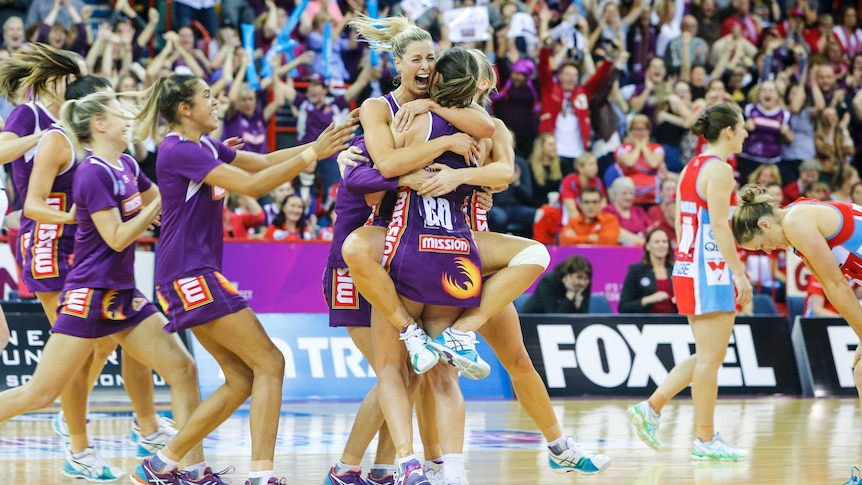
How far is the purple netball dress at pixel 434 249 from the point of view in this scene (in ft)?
17.6

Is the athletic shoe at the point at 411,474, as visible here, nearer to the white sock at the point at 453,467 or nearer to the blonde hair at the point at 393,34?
the white sock at the point at 453,467

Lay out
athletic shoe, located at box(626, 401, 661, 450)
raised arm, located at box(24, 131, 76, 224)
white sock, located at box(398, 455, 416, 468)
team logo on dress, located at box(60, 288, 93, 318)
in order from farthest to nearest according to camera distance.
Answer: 1. athletic shoe, located at box(626, 401, 661, 450)
2. raised arm, located at box(24, 131, 76, 224)
3. team logo on dress, located at box(60, 288, 93, 318)
4. white sock, located at box(398, 455, 416, 468)

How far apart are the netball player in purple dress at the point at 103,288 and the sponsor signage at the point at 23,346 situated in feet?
13.3

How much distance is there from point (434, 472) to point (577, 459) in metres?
0.79

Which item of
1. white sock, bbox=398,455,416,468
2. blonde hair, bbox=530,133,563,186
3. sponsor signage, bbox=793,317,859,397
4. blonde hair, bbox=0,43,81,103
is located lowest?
sponsor signage, bbox=793,317,859,397

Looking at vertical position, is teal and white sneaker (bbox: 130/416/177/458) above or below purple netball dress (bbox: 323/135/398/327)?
below

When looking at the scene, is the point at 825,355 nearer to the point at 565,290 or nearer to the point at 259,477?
the point at 565,290

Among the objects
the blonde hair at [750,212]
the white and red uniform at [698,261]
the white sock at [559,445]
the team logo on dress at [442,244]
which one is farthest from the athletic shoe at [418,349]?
the white and red uniform at [698,261]

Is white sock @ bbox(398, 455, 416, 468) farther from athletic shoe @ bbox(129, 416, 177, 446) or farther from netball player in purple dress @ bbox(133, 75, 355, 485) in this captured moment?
athletic shoe @ bbox(129, 416, 177, 446)

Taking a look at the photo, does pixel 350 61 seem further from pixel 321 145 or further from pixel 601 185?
pixel 321 145

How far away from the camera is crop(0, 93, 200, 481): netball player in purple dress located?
598cm

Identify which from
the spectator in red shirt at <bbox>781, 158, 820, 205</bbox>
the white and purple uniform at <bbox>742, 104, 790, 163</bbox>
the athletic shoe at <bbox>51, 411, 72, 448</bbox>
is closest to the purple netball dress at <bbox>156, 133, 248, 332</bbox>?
the athletic shoe at <bbox>51, 411, 72, 448</bbox>

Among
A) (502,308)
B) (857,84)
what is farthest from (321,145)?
(857,84)

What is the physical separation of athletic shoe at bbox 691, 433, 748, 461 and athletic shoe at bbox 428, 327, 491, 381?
271 cm
